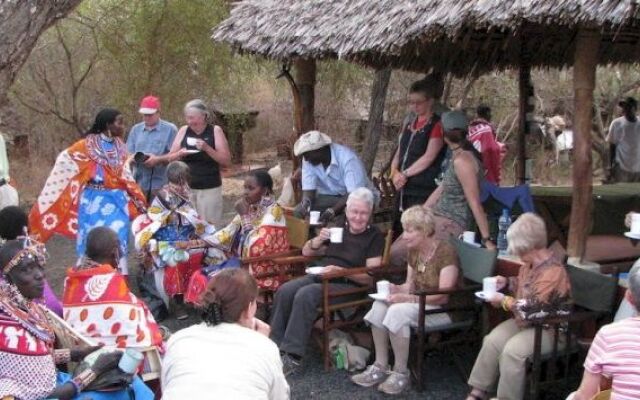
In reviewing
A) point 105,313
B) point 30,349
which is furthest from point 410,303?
point 30,349

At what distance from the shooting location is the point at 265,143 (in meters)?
17.0

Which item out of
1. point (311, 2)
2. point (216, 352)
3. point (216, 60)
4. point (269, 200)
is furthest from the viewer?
point (216, 60)

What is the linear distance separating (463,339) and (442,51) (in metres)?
4.09

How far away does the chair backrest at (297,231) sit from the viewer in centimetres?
591

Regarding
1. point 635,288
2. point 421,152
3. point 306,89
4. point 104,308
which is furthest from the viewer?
point 306,89

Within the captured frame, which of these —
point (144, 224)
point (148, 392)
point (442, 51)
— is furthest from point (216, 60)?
point (148, 392)

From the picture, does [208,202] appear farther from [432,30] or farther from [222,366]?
[222,366]

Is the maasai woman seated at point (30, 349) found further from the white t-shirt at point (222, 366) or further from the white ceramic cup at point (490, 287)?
the white ceramic cup at point (490, 287)

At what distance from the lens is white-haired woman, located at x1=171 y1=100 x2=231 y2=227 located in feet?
22.3

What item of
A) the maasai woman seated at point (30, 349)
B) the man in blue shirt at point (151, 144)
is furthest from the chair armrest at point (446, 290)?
the man in blue shirt at point (151, 144)

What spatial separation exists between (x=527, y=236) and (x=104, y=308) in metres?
2.17

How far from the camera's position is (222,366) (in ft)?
8.46

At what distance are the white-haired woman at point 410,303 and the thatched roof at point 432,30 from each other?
4.13 feet

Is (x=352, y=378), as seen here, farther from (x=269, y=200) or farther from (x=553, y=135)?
(x=553, y=135)
